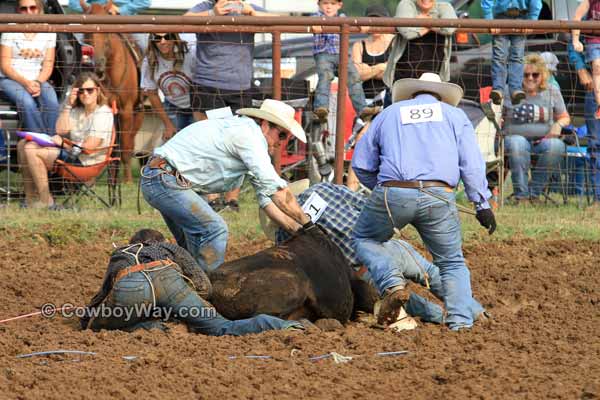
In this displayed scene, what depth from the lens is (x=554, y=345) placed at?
634 centimetres

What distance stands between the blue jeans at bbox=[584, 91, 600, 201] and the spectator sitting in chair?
5.77 m

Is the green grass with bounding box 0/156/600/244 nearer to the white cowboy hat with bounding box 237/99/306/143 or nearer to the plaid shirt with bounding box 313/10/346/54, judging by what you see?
the plaid shirt with bounding box 313/10/346/54

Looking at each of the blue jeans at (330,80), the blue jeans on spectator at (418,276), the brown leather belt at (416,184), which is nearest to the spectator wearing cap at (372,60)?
the blue jeans at (330,80)

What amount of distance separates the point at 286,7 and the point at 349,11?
10520mm

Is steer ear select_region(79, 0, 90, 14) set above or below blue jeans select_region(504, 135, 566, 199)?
above

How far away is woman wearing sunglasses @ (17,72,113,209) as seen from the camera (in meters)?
10.9

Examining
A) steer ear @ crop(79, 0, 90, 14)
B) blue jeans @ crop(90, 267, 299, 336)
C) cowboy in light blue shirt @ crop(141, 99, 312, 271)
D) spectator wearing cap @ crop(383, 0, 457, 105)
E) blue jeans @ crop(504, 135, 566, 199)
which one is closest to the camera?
blue jeans @ crop(90, 267, 299, 336)

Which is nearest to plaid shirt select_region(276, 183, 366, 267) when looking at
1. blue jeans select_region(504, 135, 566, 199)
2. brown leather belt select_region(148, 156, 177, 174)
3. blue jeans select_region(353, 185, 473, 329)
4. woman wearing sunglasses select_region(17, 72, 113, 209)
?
blue jeans select_region(353, 185, 473, 329)

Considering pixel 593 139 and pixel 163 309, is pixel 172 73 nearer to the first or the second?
pixel 593 139

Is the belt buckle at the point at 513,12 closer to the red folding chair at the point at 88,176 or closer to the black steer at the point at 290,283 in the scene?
the red folding chair at the point at 88,176

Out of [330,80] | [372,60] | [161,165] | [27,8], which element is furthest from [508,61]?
[161,165]

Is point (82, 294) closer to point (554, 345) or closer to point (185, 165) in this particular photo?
point (185, 165)

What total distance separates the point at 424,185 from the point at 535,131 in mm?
5372

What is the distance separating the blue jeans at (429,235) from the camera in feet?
22.7
